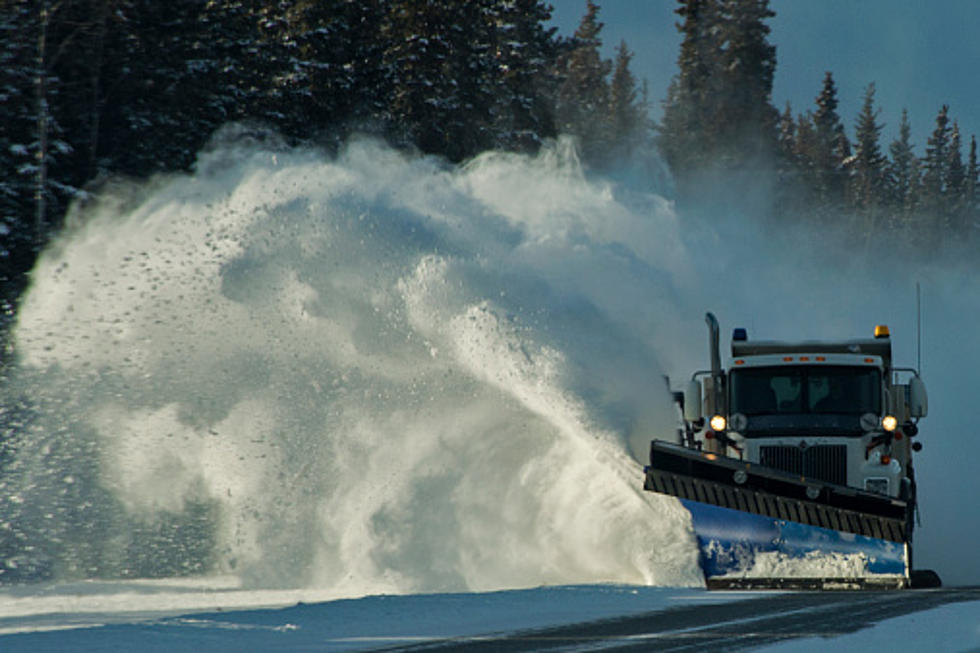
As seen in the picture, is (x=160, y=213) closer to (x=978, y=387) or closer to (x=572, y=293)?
(x=572, y=293)

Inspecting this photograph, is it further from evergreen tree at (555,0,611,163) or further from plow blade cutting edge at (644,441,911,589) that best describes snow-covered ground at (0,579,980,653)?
evergreen tree at (555,0,611,163)

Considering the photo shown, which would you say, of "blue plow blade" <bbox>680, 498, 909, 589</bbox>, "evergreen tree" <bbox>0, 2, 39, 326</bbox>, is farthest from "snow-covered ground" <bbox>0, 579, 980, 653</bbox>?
"evergreen tree" <bbox>0, 2, 39, 326</bbox>

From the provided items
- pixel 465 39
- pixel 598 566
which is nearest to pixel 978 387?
pixel 465 39

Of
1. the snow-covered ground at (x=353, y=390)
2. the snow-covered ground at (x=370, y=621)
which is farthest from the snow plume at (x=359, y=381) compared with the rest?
the snow-covered ground at (x=370, y=621)

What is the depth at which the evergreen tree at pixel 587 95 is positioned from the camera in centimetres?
7762

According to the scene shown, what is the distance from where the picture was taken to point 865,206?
107500mm

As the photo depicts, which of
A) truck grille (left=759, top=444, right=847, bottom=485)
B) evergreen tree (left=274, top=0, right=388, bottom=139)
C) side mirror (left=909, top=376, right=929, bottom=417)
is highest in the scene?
evergreen tree (left=274, top=0, right=388, bottom=139)

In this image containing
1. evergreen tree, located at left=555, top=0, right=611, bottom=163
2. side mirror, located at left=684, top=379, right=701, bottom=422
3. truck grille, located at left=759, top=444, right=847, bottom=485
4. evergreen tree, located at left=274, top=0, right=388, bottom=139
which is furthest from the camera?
evergreen tree, located at left=555, top=0, right=611, bottom=163

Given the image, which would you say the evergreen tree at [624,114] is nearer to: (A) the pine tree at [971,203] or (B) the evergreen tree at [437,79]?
(A) the pine tree at [971,203]

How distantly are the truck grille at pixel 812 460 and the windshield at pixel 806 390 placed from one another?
0.44 meters

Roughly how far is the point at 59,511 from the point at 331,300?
4.91m

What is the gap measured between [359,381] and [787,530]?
5094mm

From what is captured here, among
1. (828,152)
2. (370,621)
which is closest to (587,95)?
(828,152)

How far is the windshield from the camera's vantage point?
50.0 ft
